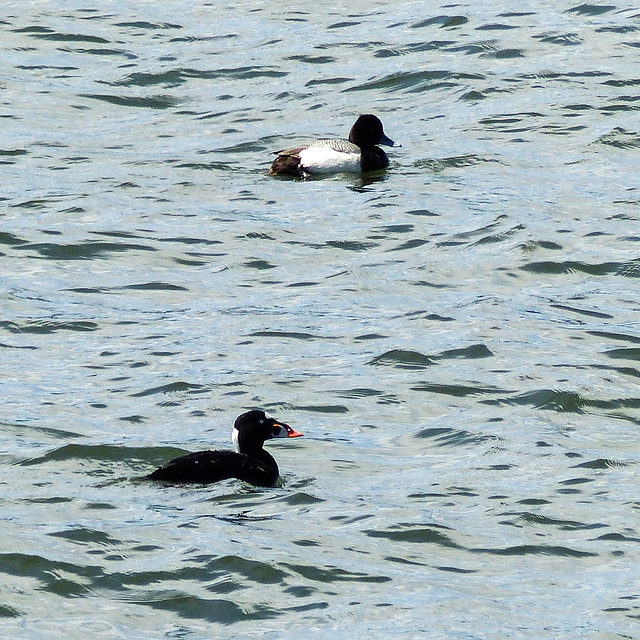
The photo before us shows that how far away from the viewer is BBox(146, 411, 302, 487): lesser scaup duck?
31.7ft

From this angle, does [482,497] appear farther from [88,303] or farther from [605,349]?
[88,303]

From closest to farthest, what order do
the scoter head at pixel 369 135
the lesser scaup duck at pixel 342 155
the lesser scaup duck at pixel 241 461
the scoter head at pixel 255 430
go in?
the lesser scaup duck at pixel 241 461
the scoter head at pixel 255 430
the lesser scaup duck at pixel 342 155
the scoter head at pixel 369 135

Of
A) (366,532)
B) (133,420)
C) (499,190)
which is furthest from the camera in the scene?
(499,190)

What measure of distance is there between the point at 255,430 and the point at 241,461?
292 mm

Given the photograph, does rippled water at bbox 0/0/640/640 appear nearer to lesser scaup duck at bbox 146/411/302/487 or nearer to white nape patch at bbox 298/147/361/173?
lesser scaup duck at bbox 146/411/302/487

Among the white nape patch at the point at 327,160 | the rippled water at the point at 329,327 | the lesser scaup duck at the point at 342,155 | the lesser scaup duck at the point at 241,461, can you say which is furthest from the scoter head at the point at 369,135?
the lesser scaup duck at the point at 241,461

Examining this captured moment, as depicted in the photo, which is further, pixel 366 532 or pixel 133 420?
pixel 133 420

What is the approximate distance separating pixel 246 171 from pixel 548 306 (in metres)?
4.91

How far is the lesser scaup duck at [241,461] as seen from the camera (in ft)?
31.7

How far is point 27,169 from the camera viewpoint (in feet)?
57.8

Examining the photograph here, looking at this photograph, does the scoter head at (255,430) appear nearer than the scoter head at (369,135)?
Yes

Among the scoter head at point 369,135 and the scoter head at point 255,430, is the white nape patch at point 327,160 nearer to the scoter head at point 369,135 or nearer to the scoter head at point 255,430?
the scoter head at point 369,135

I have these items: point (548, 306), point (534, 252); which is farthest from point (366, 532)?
point (534, 252)

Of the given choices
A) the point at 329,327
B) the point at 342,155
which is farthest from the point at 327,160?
the point at 329,327
